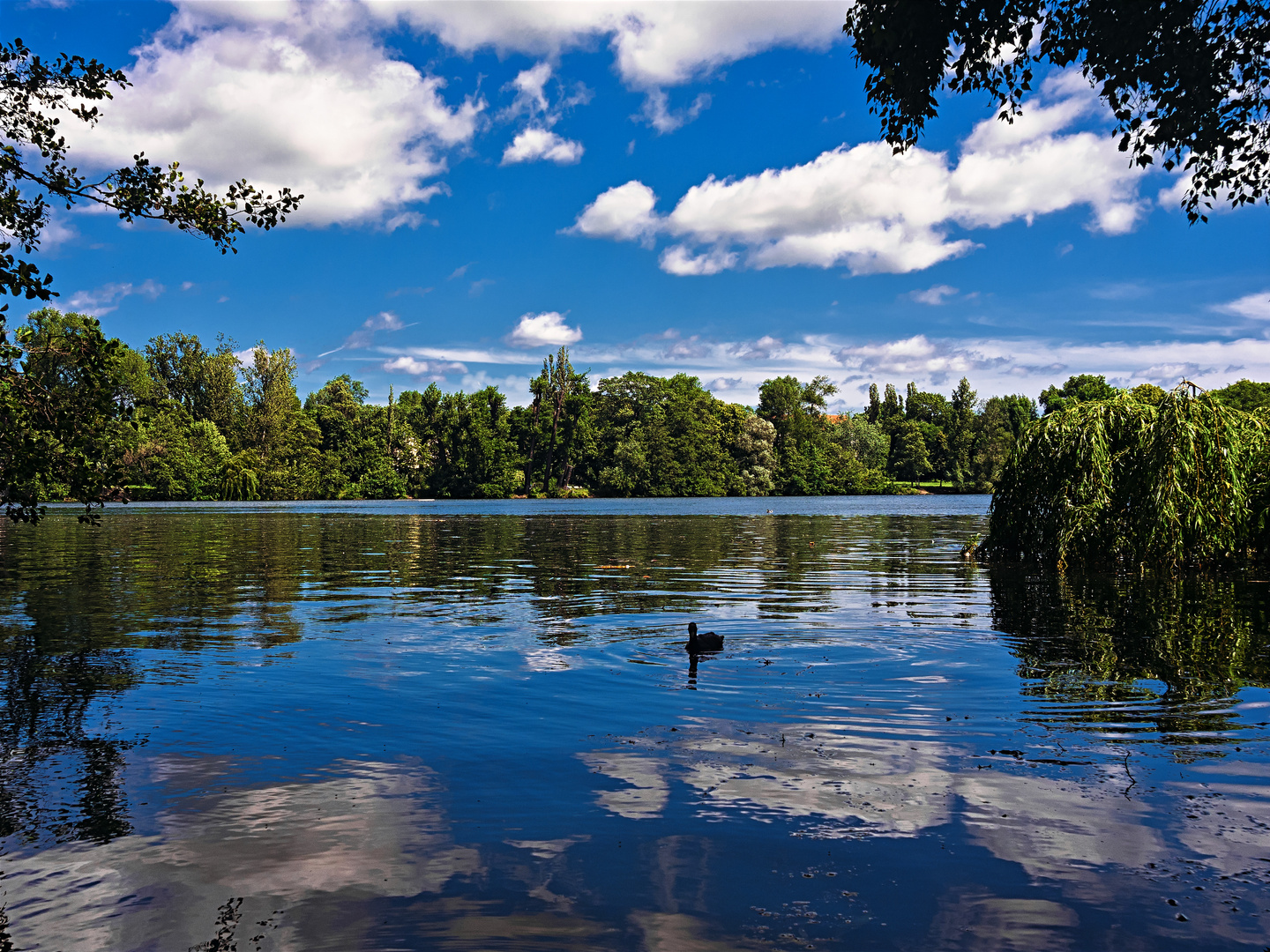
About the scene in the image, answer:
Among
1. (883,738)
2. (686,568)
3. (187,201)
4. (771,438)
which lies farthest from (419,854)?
(771,438)

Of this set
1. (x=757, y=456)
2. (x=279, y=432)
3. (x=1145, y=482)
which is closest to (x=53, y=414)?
(x=1145, y=482)

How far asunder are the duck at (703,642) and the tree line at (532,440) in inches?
4690

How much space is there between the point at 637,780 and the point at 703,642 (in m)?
5.65

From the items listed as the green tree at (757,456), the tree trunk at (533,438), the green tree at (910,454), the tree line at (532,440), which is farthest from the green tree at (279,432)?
the green tree at (910,454)

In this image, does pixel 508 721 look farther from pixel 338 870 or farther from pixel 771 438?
pixel 771 438

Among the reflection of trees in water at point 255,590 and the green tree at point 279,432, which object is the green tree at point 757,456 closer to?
the green tree at point 279,432

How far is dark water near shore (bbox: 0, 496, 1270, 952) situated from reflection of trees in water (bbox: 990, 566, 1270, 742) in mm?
101

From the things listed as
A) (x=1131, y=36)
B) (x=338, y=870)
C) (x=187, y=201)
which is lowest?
(x=338, y=870)

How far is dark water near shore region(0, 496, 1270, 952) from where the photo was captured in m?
5.27

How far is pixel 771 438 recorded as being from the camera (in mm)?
165375

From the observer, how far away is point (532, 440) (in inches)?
6181

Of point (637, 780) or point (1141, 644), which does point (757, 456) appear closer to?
point (1141, 644)

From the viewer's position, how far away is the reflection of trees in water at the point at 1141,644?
32.8 ft

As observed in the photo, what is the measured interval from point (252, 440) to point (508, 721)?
141 m
